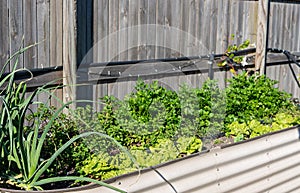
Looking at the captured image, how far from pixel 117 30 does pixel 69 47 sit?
1.82 feet

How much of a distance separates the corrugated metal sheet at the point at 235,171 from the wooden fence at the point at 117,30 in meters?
1.36

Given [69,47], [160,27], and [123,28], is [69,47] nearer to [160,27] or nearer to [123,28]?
[123,28]

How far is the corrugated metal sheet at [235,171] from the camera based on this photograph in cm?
243

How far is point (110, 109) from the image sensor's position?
3355mm

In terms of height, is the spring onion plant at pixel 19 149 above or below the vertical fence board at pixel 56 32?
below

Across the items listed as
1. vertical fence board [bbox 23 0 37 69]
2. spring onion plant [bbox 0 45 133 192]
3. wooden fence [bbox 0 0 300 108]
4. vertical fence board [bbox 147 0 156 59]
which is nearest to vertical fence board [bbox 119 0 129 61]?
wooden fence [bbox 0 0 300 108]

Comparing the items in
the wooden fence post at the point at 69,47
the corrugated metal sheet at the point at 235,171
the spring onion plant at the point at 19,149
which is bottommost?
the corrugated metal sheet at the point at 235,171

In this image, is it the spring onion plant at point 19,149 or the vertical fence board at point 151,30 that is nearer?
the spring onion plant at point 19,149

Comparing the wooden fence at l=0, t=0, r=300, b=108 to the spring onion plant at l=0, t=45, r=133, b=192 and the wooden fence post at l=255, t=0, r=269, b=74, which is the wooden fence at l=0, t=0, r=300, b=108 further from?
the spring onion plant at l=0, t=45, r=133, b=192

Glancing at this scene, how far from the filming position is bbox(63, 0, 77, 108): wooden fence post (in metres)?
3.62

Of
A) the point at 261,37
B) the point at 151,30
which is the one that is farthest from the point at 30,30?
the point at 261,37

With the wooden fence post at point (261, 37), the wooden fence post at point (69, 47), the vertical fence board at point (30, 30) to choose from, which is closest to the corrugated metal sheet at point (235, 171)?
the wooden fence post at point (69, 47)

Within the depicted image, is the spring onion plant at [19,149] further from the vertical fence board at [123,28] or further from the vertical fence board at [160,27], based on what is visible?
the vertical fence board at [160,27]

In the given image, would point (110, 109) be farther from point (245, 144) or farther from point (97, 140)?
point (245, 144)
